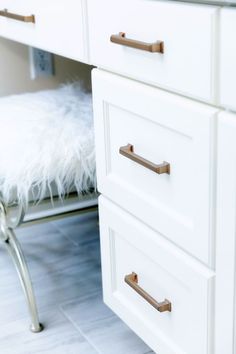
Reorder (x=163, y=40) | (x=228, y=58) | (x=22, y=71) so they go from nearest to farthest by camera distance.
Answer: (x=228, y=58) → (x=163, y=40) → (x=22, y=71)

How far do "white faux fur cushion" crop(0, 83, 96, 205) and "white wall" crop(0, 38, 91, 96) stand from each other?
0.41 meters

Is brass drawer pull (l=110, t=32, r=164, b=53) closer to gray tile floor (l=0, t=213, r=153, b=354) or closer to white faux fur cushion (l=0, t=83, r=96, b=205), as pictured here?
white faux fur cushion (l=0, t=83, r=96, b=205)

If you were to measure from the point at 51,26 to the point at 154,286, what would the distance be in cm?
54

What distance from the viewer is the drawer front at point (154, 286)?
92cm

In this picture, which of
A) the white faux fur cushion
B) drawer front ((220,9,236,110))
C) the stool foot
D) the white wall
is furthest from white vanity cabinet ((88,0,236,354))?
the white wall

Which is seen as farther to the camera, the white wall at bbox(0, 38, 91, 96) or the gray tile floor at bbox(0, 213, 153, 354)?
the white wall at bbox(0, 38, 91, 96)

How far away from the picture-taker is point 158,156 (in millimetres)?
947

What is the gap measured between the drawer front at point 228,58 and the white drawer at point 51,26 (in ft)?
1.29

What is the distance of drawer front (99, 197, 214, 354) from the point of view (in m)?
0.92

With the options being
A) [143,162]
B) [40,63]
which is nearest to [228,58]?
[143,162]

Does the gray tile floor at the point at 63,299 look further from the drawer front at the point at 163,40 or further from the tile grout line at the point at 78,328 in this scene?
the drawer front at the point at 163,40

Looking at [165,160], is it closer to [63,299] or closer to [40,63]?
[63,299]

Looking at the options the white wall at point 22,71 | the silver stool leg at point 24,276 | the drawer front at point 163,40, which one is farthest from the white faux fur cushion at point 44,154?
the white wall at point 22,71

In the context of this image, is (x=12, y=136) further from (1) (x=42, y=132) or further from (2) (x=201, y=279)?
(2) (x=201, y=279)
